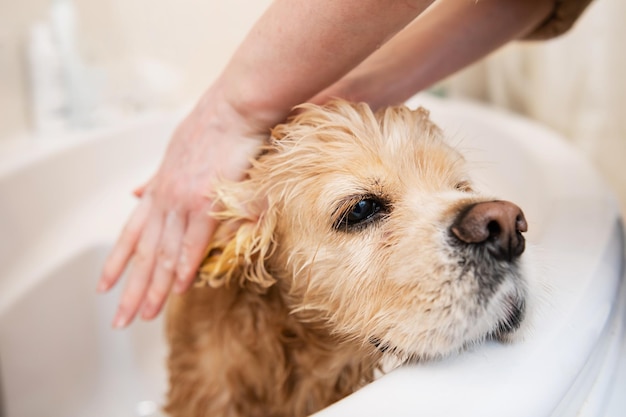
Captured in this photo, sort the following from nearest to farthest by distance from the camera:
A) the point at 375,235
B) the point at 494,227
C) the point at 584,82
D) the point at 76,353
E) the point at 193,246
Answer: the point at 494,227 < the point at 375,235 < the point at 193,246 < the point at 76,353 < the point at 584,82

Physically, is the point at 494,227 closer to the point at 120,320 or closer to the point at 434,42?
the point at 434,42

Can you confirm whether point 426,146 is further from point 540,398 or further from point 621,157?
point 621,157

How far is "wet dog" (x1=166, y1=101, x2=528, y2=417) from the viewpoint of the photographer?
0.52m

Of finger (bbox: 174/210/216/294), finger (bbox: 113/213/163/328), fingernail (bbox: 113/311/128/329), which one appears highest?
finger (bbox: 174/210/216/294)

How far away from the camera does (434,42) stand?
2.57 feet

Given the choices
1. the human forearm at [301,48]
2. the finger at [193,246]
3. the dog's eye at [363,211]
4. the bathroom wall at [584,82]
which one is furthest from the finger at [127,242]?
the bathroom wall at [584,82]

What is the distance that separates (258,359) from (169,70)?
1.14m

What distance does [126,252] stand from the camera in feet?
2.75

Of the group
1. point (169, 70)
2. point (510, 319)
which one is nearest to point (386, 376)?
point (510, 319)

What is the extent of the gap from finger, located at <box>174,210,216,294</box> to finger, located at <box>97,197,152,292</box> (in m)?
0.10

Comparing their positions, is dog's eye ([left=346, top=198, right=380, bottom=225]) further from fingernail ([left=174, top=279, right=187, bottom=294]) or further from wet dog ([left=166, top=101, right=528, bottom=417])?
fingernail ([left=174, top=279, right=187, bottom=294])

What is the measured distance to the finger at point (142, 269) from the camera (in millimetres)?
798

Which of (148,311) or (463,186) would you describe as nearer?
(463,186)

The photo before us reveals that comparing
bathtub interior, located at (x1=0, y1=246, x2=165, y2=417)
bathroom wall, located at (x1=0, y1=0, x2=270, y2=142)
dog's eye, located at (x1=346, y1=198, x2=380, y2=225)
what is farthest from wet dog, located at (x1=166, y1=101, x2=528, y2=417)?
bathroom wall, located at (x1=0, y1=0, x2=270, y2=142)
